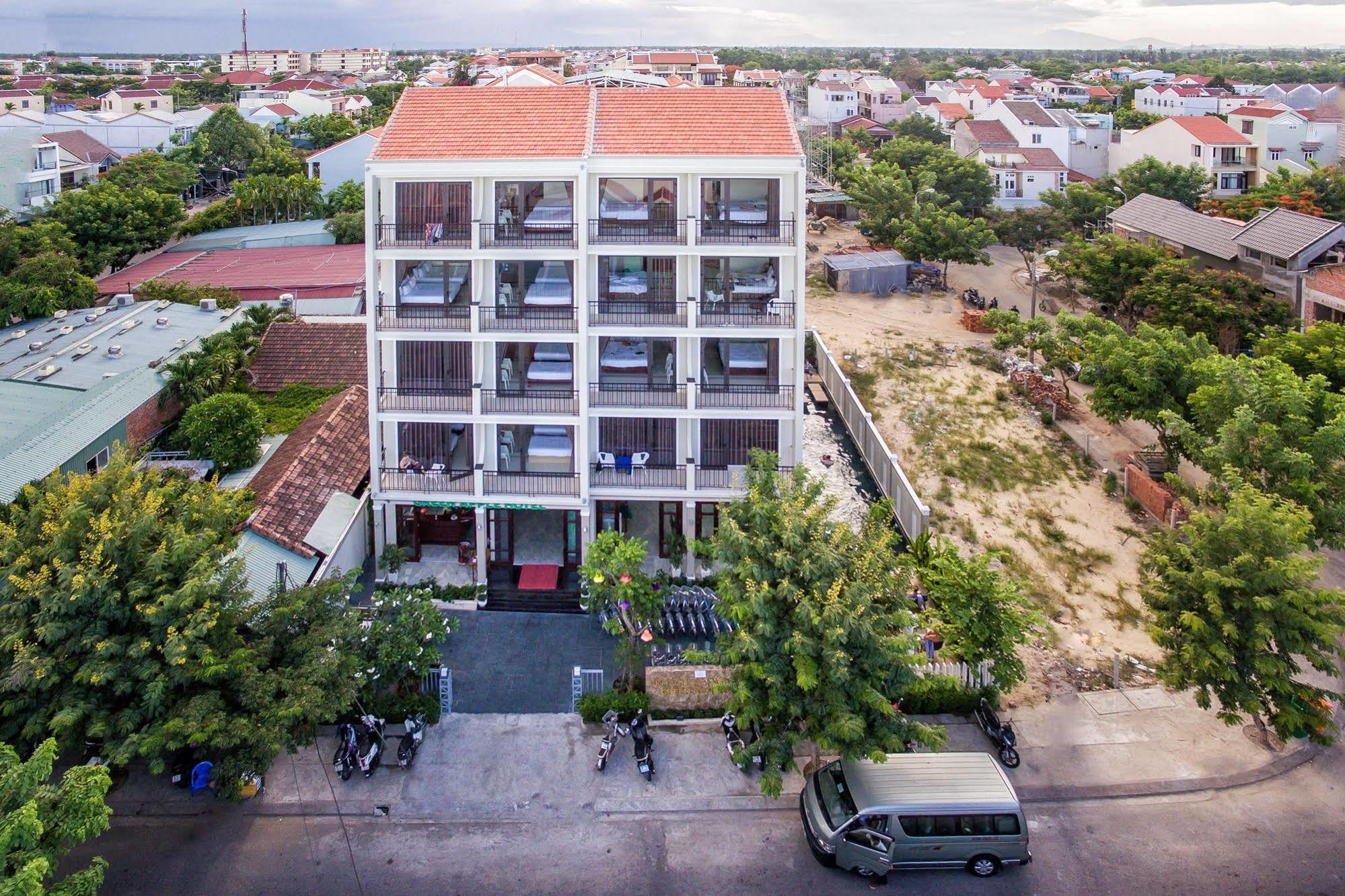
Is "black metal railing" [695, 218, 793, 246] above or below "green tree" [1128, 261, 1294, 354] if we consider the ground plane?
above

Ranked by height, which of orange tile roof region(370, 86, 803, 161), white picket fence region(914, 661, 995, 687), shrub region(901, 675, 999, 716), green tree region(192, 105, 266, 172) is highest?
green tree region(192, 105, 266, 172)

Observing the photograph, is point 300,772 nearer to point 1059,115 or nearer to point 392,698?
point 392,698

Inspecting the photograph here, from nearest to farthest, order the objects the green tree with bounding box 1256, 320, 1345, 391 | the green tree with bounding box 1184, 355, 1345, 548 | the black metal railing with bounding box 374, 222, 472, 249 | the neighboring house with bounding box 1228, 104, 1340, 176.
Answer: the green tree with bounding box 1184, 355, 1345, 548 → the black metal railing with bounding box 374, 222, 472, 249 → the green tree with bounding box 1256, 320, 1345, 391 → the neighboring house with bounding box 1228, 104, 1340, 176

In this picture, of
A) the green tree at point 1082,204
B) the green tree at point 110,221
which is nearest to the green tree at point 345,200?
the green tree at point 110,221

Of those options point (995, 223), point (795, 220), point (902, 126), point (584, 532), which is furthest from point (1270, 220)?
point (902, 126)

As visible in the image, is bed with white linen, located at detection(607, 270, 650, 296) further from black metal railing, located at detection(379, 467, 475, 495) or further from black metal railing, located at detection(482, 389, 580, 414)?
black metal railing, located at detection(379, 467, 475, 495)

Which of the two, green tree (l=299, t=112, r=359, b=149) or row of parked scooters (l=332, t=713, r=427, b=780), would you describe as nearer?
row of parked scooters (l=332, t=713, r=427, b=780)

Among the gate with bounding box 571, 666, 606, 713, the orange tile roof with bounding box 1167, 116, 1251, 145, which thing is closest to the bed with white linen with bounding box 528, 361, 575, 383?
the gate with bounding box 571, 666, 606, 713
